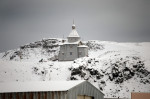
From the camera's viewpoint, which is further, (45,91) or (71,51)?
(71,51)

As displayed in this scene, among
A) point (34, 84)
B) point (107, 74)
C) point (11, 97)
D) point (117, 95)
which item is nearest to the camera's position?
point (11, 97)

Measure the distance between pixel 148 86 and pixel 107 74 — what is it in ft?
35.6

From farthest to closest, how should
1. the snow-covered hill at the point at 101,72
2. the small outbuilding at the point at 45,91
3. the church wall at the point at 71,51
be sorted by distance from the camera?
the church wall at the point at 71,51
the snow-covered hill at the point at 101,72
the small outbuilding at the point at 45,91

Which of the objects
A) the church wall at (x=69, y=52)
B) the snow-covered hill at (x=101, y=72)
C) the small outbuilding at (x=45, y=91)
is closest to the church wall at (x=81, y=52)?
the church wall at (x=69, y=52)

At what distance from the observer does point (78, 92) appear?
3744cm

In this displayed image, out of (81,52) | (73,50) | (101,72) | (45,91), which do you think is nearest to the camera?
(45,91)

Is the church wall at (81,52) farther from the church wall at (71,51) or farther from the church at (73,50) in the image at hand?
the church wall at (71,51)

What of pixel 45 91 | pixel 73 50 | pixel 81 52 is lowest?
pixel 45 91

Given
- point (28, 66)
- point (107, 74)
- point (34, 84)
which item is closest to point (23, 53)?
point (28, 66)

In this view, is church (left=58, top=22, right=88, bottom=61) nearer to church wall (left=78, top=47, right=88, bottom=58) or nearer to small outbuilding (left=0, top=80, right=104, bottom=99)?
church wall (left=78, top=47, right=88, bottom=58)

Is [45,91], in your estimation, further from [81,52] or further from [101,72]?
[81,52]

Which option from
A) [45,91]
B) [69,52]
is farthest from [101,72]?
[45,91]

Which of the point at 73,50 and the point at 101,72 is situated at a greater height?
the point at 73,50

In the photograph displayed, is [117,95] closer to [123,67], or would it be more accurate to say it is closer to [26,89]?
[123,67]
